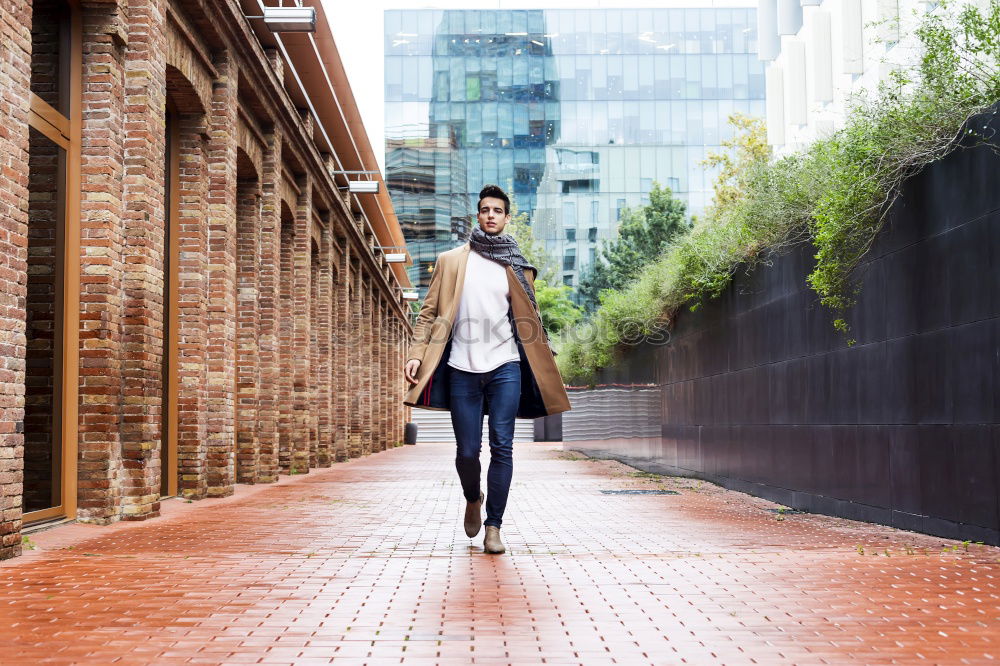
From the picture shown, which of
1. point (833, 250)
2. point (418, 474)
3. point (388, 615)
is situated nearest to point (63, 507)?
point (388, 615)

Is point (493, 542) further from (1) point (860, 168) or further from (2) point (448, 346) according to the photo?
(1) point (860, 168)

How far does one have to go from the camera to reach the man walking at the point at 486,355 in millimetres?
6074

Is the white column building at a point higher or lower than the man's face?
higher

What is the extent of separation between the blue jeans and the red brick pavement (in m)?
0.40

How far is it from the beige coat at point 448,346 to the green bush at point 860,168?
7.96 feet

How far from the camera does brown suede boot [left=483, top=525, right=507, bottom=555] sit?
6133 mm

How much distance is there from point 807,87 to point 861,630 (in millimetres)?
18174

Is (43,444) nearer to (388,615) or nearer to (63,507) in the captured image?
(63,507)

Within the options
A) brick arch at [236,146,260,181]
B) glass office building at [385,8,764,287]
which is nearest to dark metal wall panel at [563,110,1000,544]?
brick arch at [236,146,260,181]

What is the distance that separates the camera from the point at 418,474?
16.2 metres

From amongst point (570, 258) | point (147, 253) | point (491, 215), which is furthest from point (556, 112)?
point (491, 215)

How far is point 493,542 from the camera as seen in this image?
20.2 ft

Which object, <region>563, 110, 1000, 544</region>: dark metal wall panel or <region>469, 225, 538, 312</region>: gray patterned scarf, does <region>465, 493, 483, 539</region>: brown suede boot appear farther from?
<region>563, 110, 1000, 544</region>: dark metal wall panel

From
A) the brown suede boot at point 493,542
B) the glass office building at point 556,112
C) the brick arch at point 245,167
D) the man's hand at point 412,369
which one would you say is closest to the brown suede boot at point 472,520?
the brown suede boot at point 493,542
